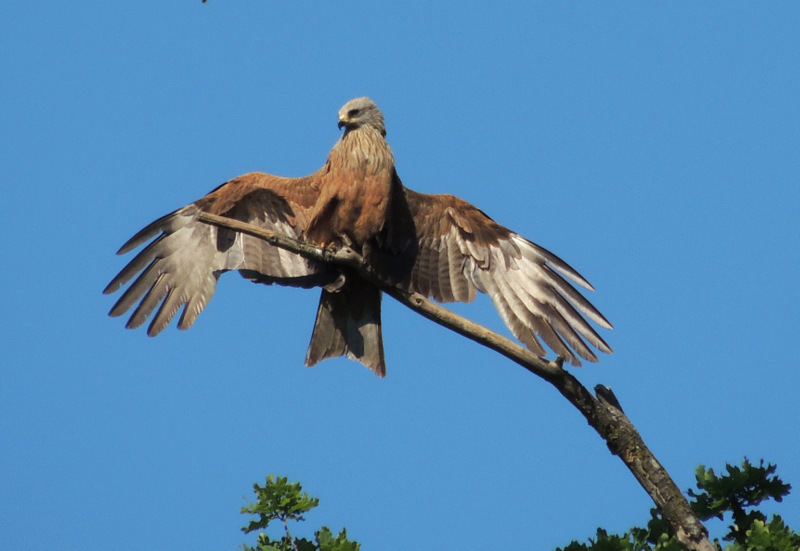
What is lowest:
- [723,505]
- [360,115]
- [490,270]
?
[723,505]

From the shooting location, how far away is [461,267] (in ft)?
26.7

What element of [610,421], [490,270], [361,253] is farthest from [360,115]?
[610,421]

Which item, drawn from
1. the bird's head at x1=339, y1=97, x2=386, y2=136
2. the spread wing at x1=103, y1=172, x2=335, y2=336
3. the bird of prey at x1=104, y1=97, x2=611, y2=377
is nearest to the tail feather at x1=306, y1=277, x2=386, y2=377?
the bird of prey at x1=104, y1=97, x2=611, y2=377

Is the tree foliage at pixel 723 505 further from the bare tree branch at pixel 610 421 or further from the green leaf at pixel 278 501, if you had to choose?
the green leaf at pixel 278 501

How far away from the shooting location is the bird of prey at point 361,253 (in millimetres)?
7598

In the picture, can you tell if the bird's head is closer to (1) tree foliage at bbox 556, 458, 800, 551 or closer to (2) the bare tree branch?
(2) the bare tree branch

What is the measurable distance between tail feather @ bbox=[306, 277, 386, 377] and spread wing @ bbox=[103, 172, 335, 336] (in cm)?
28

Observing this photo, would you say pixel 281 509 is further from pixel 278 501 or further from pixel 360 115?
pixel 360 115

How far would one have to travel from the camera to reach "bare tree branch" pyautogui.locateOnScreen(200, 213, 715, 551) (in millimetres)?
5559

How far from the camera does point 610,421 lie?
5.86 metres

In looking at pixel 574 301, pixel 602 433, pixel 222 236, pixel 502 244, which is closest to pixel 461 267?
pixel 502 244

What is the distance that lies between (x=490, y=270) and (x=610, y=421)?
247 centimetres

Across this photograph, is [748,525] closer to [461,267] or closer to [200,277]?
[461,267]

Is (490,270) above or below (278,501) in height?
above
